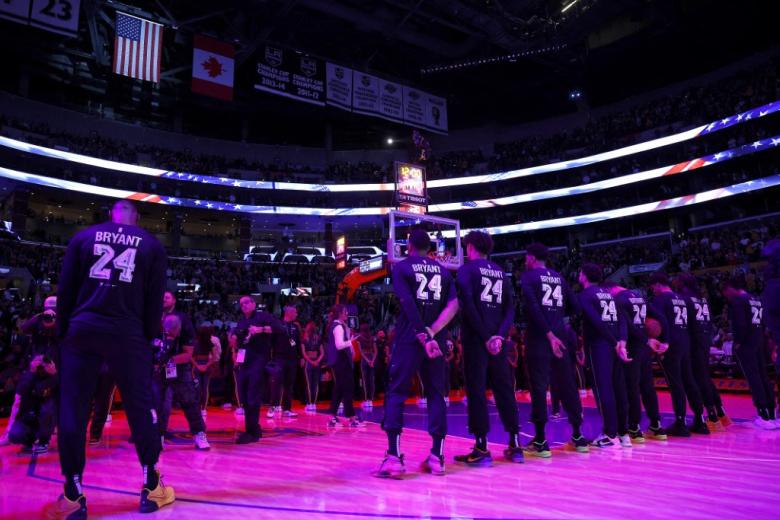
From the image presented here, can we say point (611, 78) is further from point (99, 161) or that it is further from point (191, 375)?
Answer: point (191, 375)

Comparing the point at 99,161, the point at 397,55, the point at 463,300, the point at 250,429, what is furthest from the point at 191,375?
the point at 99,161

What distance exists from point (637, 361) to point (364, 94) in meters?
18.0

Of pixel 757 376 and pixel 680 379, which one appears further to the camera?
pixel 757 376

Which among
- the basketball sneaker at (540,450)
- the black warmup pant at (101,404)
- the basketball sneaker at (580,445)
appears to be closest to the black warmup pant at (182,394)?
the black warmup pant at (101,404)

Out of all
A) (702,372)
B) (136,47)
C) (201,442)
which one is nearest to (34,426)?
(201,442)

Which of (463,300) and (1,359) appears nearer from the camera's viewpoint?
(463,300)

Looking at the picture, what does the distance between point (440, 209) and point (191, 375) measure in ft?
102

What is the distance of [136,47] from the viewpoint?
17.6 metres

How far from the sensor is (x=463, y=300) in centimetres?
492

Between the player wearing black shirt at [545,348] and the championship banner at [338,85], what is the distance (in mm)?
16985

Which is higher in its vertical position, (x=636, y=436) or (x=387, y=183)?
(x=387, y=183)

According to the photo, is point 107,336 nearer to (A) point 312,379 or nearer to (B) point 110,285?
(B) point 110,285

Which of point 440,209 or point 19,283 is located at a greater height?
point 440,209

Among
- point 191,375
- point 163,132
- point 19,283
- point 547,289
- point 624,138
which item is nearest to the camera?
point 547,289
